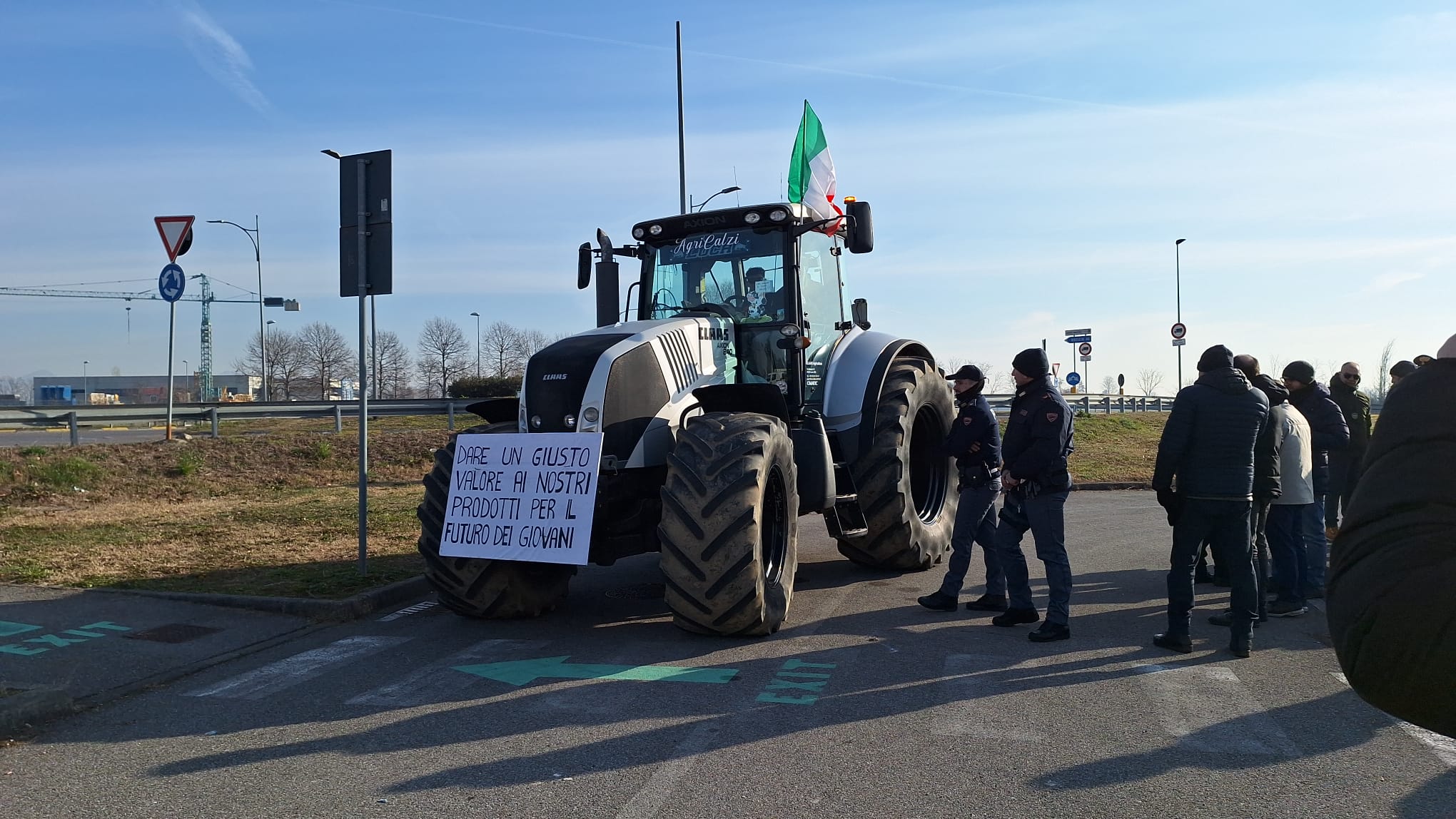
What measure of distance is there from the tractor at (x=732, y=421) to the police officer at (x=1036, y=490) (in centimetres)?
136

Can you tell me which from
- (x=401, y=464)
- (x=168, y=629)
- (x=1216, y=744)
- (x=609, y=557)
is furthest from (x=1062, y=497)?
(x=401, y=464)

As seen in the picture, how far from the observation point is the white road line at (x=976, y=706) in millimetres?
5008

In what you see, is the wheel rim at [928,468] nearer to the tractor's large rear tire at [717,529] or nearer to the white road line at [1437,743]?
the tractor's large rear tire at [717,529]

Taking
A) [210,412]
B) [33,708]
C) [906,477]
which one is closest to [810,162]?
[906,477]

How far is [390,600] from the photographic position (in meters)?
8.09

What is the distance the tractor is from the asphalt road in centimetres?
47

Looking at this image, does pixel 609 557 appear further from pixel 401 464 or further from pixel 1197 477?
pixel 401 464

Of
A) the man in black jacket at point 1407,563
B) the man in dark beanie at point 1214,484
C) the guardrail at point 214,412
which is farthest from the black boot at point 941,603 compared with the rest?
the guardrail at point 214,412

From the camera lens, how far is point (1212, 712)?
5336 millimetres

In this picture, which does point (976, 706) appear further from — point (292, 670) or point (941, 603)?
point (292, 670)

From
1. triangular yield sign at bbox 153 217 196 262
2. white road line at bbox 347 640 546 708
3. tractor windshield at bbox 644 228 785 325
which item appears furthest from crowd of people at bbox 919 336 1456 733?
triangular yield sign at bbox 153 217 196 262

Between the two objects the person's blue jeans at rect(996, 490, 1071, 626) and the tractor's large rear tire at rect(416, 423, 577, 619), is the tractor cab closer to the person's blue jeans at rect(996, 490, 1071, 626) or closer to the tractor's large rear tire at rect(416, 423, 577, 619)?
the person's blue jeans at rect(996, 490, 1071, 626)

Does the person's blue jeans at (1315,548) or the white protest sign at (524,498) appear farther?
the person's blue jeans at (1315,548)

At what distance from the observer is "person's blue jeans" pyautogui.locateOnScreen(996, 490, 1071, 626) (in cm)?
701
